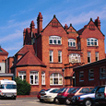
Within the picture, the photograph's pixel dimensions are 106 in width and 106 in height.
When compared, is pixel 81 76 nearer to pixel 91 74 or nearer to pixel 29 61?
pixel 91 74

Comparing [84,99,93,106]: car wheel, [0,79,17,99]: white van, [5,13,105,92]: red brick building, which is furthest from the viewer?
[5,13,105,92]: red brick building

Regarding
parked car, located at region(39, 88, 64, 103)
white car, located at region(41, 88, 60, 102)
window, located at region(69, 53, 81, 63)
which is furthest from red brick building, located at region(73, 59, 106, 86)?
window, located at region(69, 53, 81, 63)

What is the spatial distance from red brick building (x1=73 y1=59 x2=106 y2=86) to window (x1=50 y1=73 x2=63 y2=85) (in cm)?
905

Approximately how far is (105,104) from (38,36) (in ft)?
108

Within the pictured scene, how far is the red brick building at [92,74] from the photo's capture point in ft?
99.3

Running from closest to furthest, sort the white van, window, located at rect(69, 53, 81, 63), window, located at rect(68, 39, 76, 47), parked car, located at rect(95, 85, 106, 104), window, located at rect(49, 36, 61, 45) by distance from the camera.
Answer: parked car, located at rect(95, 85, 106, 104)
the white van
window, located at rect(49, 36, 61, 45)
window, located at rect(69, 53, 81, 63)
window, located at rect(68, 39, 76, 47)

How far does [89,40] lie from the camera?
49688 mm

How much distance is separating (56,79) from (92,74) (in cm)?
1386

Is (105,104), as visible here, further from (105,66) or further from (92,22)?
(92,22)

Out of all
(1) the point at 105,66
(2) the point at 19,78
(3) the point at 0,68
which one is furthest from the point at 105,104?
(3) the point at 0,68

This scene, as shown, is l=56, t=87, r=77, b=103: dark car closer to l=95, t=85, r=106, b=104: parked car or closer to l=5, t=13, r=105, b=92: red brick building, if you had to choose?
l=95, t=85, r=106, b=104: parked car

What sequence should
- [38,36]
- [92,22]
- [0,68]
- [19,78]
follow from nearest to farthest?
[19,78] → [38,36] → [92,22] → [0,68]

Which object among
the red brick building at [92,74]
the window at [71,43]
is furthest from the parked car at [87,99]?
→ the window at [71,43]

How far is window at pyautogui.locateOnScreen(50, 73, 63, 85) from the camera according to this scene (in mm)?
45531
